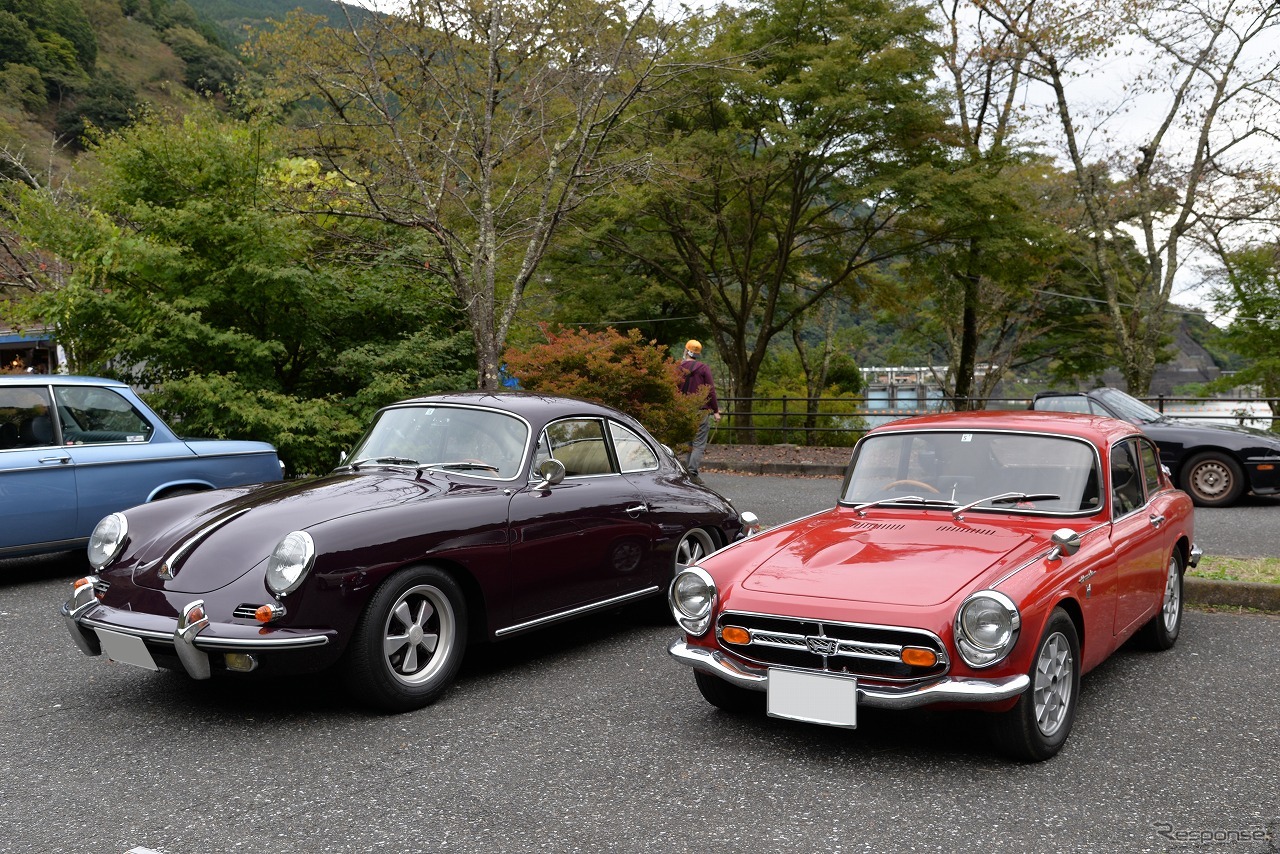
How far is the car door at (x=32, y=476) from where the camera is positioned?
6.74 meters

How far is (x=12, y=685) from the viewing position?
15.9ft

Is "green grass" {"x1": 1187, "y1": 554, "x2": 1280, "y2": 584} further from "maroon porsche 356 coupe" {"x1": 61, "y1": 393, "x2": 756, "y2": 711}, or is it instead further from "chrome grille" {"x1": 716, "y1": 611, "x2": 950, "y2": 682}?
"chrome grille" {"x1": 716, "y1": 611, "x2": 950, "y2": 682}

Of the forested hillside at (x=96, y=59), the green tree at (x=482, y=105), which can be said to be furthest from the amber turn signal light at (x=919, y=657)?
the forested hillside at (x=96, y=59)

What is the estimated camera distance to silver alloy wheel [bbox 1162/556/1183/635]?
537cm

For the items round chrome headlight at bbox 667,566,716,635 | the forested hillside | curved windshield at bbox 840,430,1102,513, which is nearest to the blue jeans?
curved windshield at bbox 840,430,1102,513

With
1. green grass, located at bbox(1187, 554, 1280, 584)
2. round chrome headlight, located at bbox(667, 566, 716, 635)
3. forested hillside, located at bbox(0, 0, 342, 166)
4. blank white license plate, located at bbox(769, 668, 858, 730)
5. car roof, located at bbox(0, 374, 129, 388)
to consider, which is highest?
forested hillside, located at bbox(0, 0, 342, 166)

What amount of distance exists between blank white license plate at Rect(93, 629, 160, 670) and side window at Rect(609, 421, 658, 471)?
2825 millimetres

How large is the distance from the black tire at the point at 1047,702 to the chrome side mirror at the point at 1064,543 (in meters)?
0.26

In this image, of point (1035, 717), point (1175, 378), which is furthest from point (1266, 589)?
point (1175, 378)

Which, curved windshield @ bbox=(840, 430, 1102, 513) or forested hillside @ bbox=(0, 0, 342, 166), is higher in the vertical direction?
forested hillside @ bbox=(0, 0, 342, 166)

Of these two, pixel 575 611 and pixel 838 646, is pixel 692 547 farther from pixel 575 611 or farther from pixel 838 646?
pixel 838 646

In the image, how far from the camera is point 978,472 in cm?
477

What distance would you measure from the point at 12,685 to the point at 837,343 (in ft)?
131

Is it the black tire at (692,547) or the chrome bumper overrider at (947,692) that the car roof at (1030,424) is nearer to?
the black tire at (692,547)
